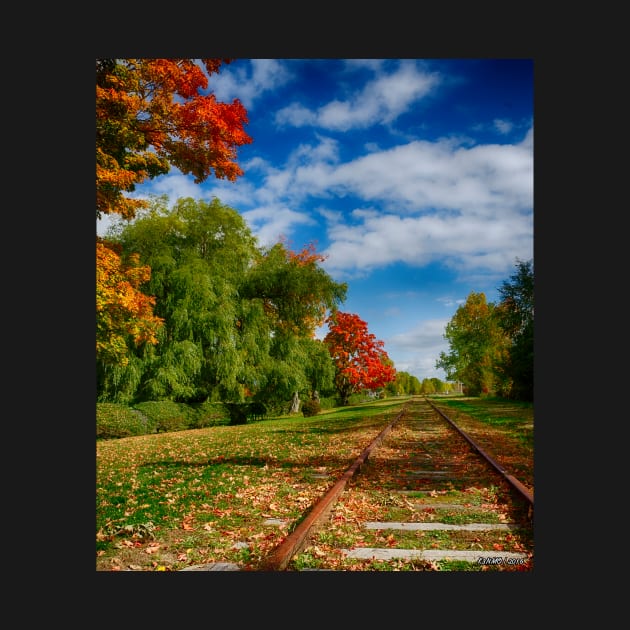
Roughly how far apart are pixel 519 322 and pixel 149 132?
5.02 m

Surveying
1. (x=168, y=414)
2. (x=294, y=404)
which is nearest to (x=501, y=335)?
(x=168, y=414)

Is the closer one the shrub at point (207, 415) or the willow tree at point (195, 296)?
the willow tree at point (195, 296)

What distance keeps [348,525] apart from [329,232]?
3454 mm

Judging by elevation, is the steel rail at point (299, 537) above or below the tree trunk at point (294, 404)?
above

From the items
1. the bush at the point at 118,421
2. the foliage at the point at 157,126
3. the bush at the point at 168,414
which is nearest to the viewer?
the foliage at the point at 157,126

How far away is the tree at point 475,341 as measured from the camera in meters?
5.69

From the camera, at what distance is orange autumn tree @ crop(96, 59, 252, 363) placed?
4656 millimetres

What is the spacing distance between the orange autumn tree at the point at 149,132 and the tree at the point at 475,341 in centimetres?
348

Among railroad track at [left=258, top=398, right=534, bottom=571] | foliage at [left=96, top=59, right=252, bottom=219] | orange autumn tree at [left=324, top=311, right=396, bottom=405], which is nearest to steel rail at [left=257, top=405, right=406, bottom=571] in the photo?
railroad track at [left=258, top=398, right=534, bottom=571]

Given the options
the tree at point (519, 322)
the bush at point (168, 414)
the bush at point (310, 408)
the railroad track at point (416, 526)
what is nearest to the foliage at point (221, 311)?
the bush at point (168, 414)

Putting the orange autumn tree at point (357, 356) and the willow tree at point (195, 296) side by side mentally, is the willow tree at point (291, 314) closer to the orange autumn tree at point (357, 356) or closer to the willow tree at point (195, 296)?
the willow tree at point (195, 296)

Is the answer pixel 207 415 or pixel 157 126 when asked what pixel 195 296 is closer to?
pixel 207 415

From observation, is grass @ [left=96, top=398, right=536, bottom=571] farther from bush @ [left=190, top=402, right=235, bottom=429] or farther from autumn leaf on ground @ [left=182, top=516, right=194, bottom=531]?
bush @ [left=190, top=402, right=235, bottom=429]

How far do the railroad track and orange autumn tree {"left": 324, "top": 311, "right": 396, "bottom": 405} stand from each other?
2594mm
